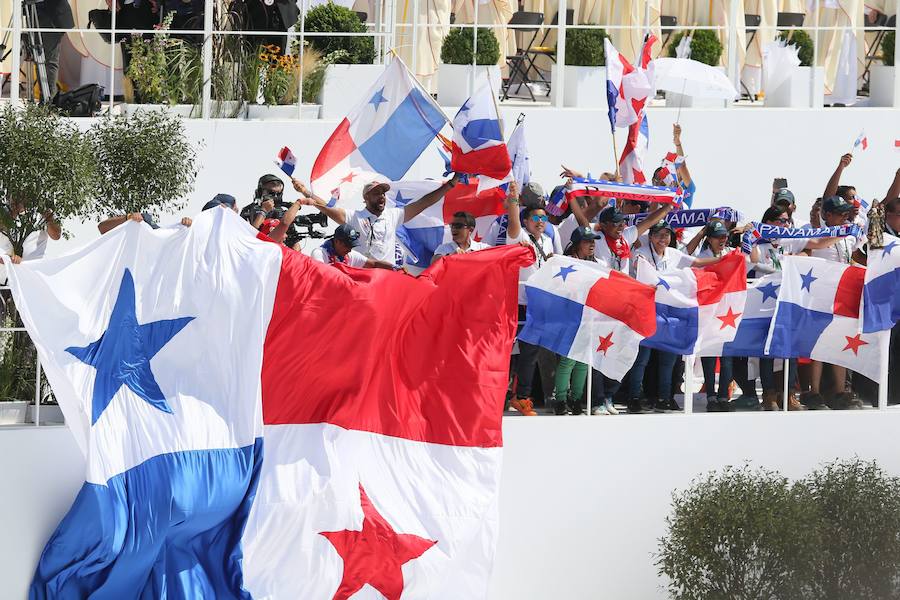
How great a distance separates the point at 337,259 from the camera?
37.9 ft

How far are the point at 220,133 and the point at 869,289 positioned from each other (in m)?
5.59

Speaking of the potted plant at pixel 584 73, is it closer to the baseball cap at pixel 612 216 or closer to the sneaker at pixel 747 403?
the baseball cap at pixel 612 216

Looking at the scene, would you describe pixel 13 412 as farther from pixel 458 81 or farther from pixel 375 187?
pixel 458 81

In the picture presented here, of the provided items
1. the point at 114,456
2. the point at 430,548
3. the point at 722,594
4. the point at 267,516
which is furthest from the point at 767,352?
the point at 114,456

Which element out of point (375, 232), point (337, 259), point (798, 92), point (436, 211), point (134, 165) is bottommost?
point (337, 259)

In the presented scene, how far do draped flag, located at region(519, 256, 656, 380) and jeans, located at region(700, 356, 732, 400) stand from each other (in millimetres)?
852

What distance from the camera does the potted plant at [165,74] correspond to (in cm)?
1488

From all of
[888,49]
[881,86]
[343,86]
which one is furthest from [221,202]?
[888,49]

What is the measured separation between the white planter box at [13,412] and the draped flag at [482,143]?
3455 millimetres

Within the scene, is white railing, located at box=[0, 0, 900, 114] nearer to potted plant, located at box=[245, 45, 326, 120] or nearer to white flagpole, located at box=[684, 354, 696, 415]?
potted plant, located at box=[245, 45, 326, 120]

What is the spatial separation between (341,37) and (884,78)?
17.3 ft

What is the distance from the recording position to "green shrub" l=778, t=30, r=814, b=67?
16938 millimetres

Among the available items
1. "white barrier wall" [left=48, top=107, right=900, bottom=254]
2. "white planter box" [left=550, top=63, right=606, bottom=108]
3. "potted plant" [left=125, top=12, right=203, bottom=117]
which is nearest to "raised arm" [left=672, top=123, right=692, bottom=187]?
"white barrier wall" [left=48, top=107, right=900, bottom=254]

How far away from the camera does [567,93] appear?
53.5ft
